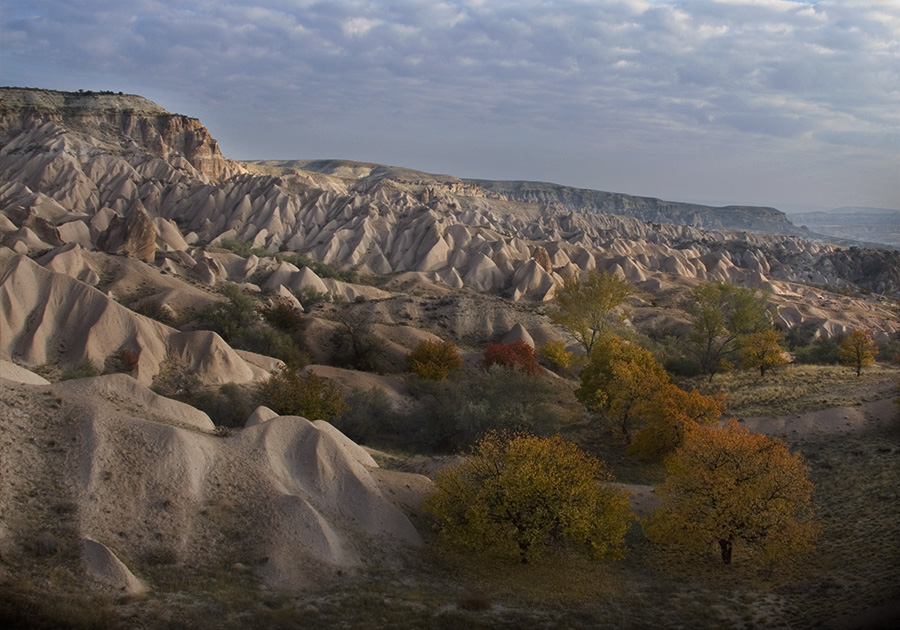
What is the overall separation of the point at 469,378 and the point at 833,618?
2585 cm

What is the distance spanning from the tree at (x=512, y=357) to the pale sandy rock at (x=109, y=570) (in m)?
25.0

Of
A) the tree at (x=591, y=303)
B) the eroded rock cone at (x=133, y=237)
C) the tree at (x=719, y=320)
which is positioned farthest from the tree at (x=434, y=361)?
the eroded rock cone at (x=133, y=237)

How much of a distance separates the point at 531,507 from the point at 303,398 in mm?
14314

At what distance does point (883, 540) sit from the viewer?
59.1 feet

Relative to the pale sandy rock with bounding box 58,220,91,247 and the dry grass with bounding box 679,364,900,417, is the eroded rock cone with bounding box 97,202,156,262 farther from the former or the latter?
the dry grass with bounding box 679,364,900,417

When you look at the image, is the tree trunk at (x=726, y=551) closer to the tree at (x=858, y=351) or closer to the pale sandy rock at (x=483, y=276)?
the tree at (x=858, y=351)

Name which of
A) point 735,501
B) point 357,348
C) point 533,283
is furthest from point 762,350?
point 533,283

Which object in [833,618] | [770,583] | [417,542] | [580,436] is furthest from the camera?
[580,436]

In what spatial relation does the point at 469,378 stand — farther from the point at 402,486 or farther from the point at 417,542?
the point at 417,542

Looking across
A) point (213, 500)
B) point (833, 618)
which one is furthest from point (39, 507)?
point (833, 618)

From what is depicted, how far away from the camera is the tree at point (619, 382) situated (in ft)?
98.7

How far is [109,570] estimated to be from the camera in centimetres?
1407

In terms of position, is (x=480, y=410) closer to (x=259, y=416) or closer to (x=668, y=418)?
(x=668, y=418)

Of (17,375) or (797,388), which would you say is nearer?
(17,375)
